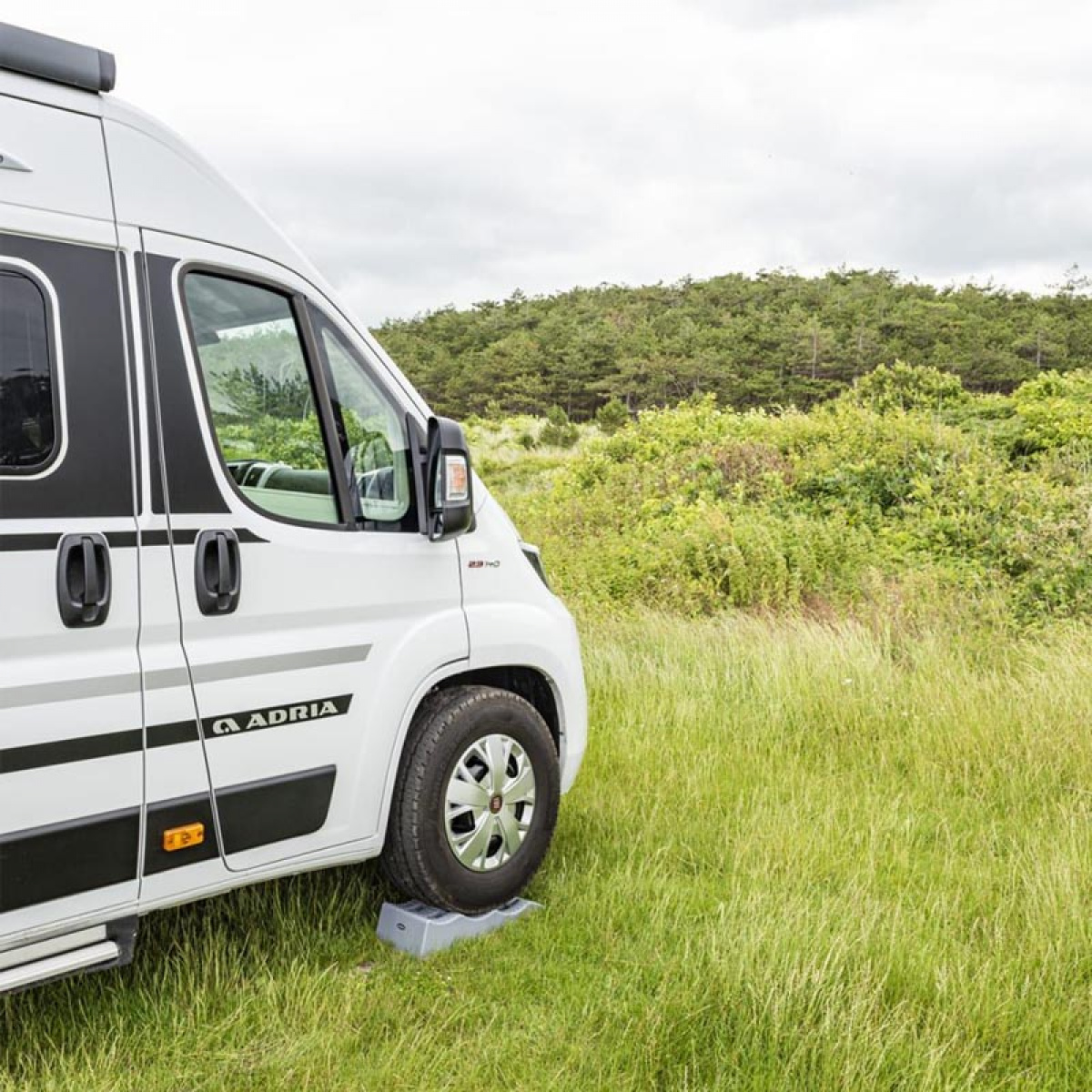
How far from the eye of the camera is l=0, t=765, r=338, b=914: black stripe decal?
116 inches

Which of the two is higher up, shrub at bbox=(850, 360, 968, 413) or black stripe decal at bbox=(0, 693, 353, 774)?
shrub at bbox=(850, 360, 968, 413)

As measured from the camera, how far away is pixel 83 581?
9.91ft

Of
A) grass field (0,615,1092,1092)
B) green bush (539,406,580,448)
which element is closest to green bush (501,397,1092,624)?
grass field (0,615,1092,1092)

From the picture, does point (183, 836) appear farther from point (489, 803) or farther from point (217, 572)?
point (489, 803)

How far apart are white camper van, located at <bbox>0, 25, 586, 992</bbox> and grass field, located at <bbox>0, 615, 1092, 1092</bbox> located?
389mm

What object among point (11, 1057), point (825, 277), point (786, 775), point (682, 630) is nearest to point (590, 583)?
point (682, 630)

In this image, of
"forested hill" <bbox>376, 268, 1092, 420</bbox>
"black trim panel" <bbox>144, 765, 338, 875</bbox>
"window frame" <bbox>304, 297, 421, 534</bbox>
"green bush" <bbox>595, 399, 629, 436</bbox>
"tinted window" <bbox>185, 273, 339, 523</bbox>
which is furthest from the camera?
"forested hill" <bbox>376, 268, 1092, 420</bbox>

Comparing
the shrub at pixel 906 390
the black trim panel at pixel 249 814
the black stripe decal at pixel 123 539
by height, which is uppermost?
the shrub at pixel 906 390

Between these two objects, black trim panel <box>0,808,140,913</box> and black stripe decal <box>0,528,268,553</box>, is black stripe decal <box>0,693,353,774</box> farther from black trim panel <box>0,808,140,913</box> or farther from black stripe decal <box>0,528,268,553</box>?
black stripe decal <box>0,528,268,553</box>

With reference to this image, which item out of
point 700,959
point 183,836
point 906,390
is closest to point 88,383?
point 183,836

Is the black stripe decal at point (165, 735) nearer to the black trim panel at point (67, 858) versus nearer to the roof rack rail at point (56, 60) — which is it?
the black trim panel at point (67, 858)

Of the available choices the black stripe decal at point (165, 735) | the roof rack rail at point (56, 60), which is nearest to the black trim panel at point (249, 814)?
the black stripe decal at point (165, 735)

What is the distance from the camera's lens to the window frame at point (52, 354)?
3006mm

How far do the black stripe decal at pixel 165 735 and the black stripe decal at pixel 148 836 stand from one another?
0.55 feet
